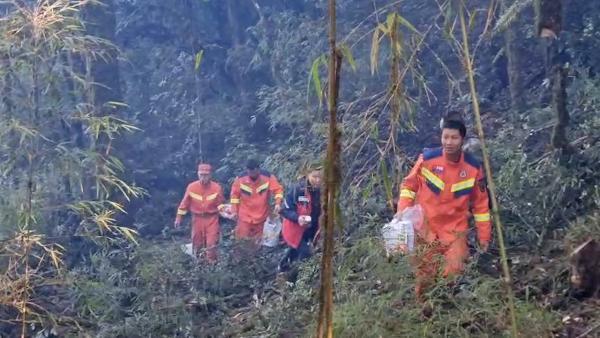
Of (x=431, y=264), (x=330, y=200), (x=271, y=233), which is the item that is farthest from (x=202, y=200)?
(x=330, y=200)

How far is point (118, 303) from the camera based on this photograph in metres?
8.41

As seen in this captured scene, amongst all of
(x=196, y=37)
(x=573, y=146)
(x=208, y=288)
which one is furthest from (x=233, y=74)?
(x=573, y=146)

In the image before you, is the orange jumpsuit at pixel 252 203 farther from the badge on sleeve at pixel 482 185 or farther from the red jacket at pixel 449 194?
the badge on sleeve at pixel 482 185

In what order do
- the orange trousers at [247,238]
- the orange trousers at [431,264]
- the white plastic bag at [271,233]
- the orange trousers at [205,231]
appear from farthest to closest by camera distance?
1. the orange trousers at [205,231]
2. the white plastic bag at [271,233]
3. the orange trousers at [247,238]
4. the orange trousers at [431,264]

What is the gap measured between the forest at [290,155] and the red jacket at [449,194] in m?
0.23

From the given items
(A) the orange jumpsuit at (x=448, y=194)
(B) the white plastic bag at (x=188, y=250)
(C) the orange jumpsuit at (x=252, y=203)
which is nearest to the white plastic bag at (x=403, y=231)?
(A) the orange jumpsuit at (x=448, y=194)

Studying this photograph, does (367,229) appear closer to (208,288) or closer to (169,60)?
(208,288)

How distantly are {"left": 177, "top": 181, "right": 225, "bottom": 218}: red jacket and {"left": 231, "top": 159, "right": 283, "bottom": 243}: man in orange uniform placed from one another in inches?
14.9

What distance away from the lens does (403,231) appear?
5.61 metres

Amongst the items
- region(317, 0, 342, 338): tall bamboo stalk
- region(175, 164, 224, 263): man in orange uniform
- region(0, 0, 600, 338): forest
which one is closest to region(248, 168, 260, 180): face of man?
region(175, 164, 224, 263): man in orange uniform

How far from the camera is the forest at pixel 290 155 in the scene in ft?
12.3

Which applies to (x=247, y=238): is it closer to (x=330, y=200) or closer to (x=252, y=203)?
(x=252, y=203)

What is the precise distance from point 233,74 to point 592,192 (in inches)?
443

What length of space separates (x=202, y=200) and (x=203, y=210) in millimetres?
131
